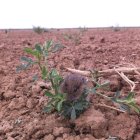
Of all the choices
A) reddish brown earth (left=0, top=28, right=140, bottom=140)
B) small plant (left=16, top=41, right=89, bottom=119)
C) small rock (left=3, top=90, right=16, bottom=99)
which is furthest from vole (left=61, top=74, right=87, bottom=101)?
small rock (left=3, top=90, right=16, bottom=99)

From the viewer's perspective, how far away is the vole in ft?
7.36

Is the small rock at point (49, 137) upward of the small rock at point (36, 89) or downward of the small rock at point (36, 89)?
downward

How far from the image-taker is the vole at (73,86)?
2.24 meters

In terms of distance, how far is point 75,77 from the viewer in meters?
2.31

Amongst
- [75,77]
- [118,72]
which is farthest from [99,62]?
[75,77]

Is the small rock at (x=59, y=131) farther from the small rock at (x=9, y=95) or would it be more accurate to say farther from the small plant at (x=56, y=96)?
the small rock at (x=9, y=95)

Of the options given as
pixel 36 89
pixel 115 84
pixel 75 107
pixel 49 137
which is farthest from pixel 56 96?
pixel 115 84

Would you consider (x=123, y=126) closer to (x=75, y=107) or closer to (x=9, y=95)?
(x=75, y=107)

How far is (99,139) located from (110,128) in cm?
15

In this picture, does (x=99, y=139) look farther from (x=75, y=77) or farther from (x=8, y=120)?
(x=8, y=120)

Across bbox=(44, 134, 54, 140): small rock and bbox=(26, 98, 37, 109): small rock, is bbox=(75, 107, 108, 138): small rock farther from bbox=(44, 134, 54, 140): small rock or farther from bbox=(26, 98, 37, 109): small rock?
bbox=(26, 98, 37, 109): small rock

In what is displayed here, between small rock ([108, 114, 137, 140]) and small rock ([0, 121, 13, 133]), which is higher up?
small rock ([108, 114, 137, 140])

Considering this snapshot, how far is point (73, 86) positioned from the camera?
2.29m

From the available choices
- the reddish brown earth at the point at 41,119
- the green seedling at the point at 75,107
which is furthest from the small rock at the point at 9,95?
the green seedling at the point at 75,107
